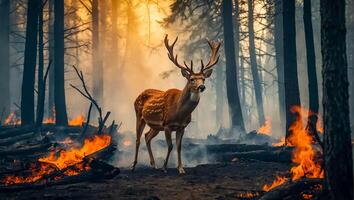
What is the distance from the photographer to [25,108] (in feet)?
60.3

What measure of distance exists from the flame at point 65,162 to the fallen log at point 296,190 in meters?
5.08

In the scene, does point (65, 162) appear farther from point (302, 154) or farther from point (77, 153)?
point (302, 154)

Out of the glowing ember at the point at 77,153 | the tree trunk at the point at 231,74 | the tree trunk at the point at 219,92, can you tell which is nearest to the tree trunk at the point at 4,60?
the tree trunk at the point at 231,74

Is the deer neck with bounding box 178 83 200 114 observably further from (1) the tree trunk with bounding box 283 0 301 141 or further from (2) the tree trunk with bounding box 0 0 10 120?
(2) the tree trunk with bounding box 0 0 10 120

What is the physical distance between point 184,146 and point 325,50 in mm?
9511

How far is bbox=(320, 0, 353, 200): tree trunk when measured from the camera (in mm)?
6691

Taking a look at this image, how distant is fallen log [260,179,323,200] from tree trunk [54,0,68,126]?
45.9 ft

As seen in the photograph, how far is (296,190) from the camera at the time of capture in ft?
25.0

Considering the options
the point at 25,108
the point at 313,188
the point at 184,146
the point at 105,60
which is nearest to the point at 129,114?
the point at 105,60

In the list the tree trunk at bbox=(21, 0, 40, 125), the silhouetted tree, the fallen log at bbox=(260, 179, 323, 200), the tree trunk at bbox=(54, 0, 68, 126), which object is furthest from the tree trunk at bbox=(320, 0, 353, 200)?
the tree trunk at bbox=(54, 0, 68, 126)

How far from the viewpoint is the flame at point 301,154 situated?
9.19m

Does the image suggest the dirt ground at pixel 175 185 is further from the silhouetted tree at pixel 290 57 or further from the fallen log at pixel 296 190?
the silhouetted tree at pixel 290 57

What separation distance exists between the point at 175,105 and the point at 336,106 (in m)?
5.43

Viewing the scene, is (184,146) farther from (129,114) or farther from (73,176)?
(129,114)
